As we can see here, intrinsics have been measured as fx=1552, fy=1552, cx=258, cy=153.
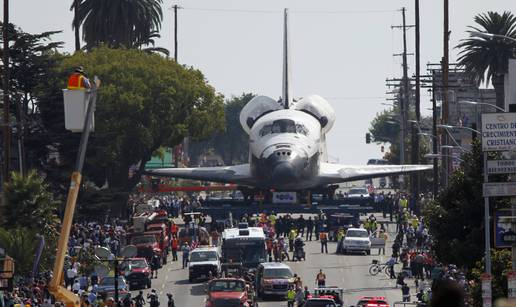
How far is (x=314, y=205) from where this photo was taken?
85438 millimetres

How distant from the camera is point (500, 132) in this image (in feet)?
111

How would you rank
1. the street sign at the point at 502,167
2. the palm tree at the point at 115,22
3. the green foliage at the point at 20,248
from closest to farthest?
1. the street sign at the point at 502,167
2. the green foliage at the point at 20,248
3. the palm tree at the point at 115,22

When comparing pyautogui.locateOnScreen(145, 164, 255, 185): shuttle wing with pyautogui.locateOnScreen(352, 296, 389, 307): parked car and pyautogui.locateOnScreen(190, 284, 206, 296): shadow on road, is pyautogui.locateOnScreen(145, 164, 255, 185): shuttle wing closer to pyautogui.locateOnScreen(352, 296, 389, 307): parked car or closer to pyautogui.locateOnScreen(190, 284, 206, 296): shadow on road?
pyautogui.locateOnScreen(190, 284, 206, 296): shadow on road

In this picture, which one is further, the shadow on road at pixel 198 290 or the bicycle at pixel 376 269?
the bicycle at pixel 376 269

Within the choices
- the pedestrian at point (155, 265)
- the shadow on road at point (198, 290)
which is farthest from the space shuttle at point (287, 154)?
the shadow on road at point (198, 290)

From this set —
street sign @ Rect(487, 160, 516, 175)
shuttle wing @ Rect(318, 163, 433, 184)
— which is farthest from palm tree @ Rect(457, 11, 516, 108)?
street sign @ Rect(487, 160, 516, 175)

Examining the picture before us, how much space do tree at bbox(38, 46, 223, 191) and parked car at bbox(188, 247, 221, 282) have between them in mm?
28439

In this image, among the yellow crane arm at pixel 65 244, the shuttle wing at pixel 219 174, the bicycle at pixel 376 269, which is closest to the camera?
the yellow crane arm at pixel 65 244

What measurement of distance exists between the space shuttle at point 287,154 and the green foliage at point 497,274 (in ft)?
127

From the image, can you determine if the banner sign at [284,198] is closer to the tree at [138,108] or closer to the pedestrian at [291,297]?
the tree at [138,108]

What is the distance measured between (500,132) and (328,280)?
27.6 metres

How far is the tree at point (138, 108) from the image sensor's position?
310 feet

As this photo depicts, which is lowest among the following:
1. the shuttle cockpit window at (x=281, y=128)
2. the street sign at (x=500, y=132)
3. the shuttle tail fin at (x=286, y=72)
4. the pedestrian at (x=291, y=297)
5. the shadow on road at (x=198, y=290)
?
the shadow on road at (x=198, y=290)

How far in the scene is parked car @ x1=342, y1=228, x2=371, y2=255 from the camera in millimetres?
70562
